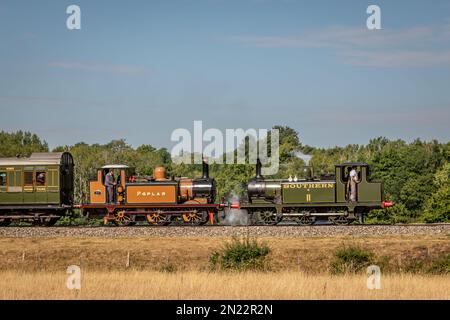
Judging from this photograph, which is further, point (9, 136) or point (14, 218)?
Result: point (9, 136)

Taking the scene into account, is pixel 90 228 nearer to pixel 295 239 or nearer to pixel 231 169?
pixel 295 239

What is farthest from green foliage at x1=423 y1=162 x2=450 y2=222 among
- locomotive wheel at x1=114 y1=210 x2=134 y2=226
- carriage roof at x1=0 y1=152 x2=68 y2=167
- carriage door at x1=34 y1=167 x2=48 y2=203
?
carriage door at x1=34 y1=167 x2=48 y2=203

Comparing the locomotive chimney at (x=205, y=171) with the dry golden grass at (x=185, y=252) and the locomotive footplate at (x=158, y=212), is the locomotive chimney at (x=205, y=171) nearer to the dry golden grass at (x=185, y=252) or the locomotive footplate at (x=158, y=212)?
the locomotive footplate at (x=158, y=212)

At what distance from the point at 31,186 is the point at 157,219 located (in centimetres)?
653

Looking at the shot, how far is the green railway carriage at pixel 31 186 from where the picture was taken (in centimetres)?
3550

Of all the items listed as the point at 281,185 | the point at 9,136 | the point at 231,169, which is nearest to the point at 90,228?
the point at 281,185

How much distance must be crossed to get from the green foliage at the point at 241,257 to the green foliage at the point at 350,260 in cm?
253

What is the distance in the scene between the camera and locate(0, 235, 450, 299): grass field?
1902 cm

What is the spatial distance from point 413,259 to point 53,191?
18.2 metres

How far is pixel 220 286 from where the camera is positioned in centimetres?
2002

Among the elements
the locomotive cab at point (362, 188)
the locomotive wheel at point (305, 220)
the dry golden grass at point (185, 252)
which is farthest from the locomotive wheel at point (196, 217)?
the locomotive cab at point (362, 188)

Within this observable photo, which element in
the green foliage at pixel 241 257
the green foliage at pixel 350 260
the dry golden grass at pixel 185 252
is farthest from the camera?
the dry golden grass at pixel 185 252

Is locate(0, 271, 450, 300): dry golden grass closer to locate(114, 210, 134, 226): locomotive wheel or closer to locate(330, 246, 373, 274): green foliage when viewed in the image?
locate(330, 246, 373, 274): green foliage
